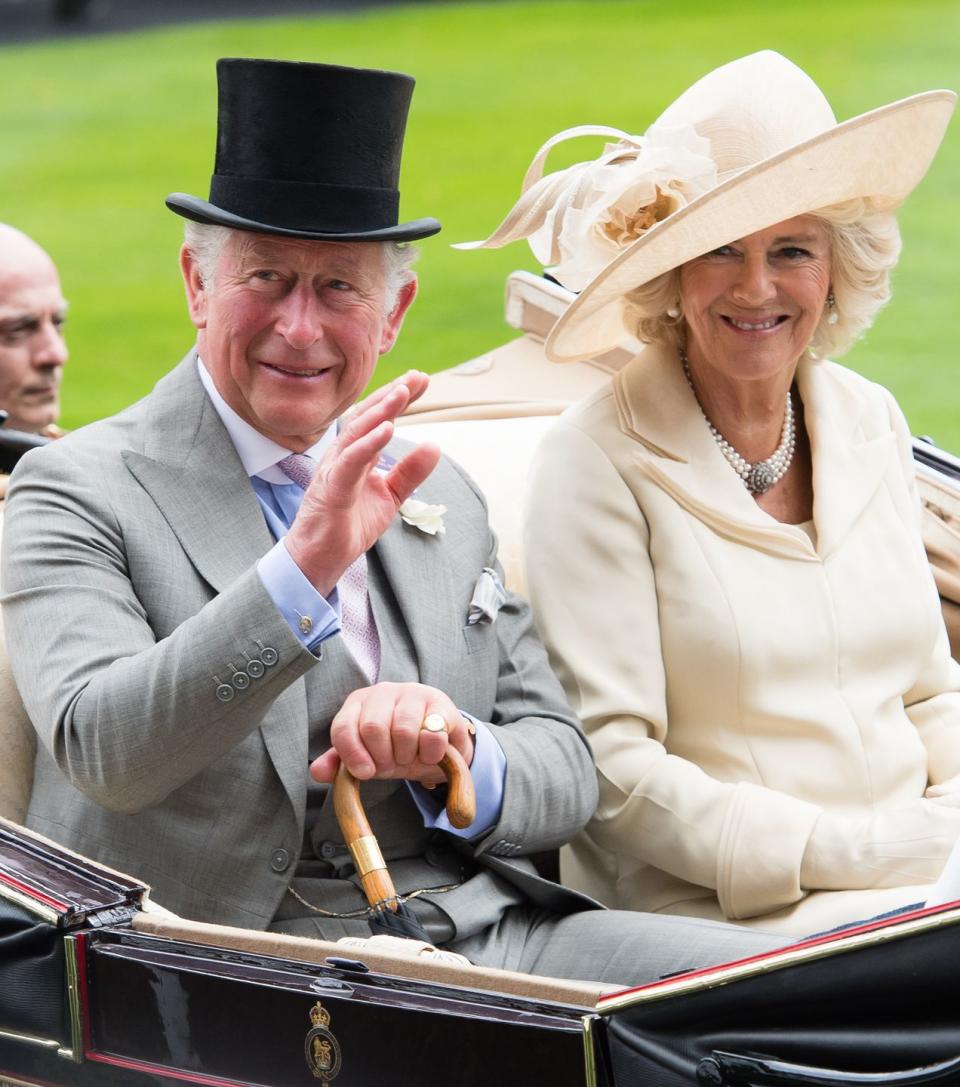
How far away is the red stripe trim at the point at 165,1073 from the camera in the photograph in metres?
1.91

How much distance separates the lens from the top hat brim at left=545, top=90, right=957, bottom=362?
8.02ft

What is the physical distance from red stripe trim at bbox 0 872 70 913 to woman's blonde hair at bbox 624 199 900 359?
3.68 ft

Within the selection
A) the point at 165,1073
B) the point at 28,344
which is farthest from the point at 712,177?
the point at 28,344

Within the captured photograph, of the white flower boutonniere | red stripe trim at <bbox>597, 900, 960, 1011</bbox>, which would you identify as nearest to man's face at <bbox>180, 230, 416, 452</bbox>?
the white flower boutonniere

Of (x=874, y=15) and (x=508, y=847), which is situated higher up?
(x=874, y=15)

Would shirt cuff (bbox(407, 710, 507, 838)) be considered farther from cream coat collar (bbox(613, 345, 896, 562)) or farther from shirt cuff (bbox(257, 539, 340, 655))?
cream coat collar (bbox(613, 345, 896, 562))

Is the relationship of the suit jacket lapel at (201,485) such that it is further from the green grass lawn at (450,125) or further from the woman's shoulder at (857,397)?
the green grass lawn at (450,125)

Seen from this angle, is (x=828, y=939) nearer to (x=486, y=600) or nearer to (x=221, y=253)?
(x=486, y=600)

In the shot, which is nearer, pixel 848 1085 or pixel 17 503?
pixel 848 1085

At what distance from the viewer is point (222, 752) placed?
2.12 meters

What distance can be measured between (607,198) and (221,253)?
0.53 metres

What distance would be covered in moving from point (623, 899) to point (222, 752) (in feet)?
2.49

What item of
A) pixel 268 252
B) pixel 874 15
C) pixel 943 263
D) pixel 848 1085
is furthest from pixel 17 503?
pixel 874 15

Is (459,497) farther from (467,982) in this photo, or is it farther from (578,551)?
(467,982)
